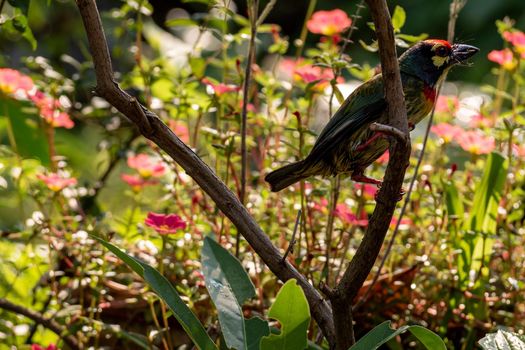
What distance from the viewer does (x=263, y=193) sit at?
6.14 feet

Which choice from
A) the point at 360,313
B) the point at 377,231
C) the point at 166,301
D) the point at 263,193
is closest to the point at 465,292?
the point at 360,313

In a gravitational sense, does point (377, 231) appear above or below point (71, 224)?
below

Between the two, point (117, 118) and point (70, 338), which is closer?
point (70, 338)

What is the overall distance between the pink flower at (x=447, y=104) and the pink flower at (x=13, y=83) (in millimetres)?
985

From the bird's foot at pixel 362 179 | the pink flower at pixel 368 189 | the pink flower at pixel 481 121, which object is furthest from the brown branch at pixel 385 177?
the pink flower at pixel 481 121

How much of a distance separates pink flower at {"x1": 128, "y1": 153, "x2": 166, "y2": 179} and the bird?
526 mm

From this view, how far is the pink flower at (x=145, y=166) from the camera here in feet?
6.38

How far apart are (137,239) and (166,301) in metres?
0.65

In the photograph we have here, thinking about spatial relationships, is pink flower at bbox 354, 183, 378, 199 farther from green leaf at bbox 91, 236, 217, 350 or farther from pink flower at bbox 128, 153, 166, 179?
green leaf at bbox 91, 236, 217, 350

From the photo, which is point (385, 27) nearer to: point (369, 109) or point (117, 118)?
point (369, 109)

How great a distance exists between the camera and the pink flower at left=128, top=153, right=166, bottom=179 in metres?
1.94

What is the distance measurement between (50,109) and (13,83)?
0.34 ft

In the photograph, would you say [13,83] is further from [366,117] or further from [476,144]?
[476,144]

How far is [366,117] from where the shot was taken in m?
1.41
